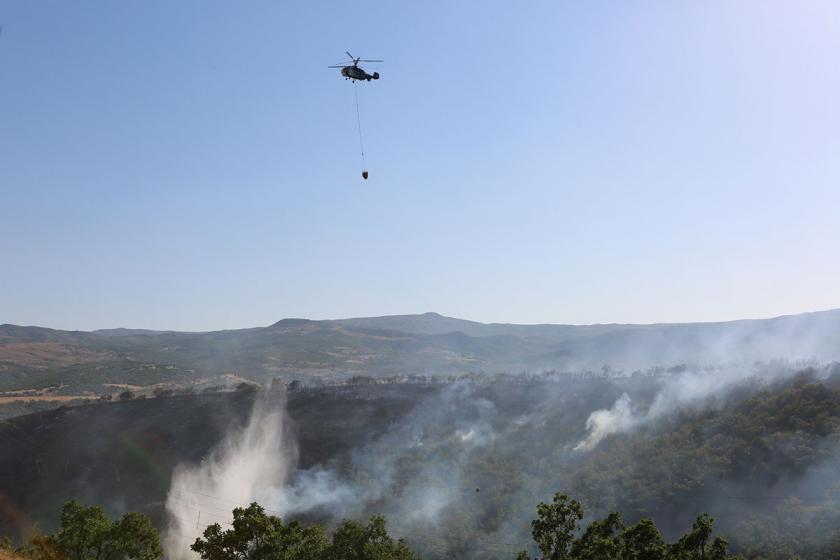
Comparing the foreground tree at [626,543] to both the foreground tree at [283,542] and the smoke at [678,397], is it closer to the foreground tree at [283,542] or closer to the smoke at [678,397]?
the foreground tree at [283,542]

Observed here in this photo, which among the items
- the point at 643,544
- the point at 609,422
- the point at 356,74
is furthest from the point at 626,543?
the point at 609,422

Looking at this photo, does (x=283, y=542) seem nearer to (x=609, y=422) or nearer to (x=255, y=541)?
(x=255, y=541)

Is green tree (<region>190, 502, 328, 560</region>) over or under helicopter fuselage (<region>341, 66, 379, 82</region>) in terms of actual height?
under

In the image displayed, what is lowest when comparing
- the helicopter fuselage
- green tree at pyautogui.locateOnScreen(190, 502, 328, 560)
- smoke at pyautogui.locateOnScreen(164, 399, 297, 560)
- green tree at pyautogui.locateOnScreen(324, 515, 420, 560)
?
smoke at pyautogui.locateOnScreen(164, 399, 297, 560)

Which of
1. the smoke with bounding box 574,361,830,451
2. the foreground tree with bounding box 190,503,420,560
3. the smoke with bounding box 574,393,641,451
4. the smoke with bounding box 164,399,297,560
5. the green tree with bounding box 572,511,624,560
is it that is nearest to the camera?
the green tree with bounding box 572,511,624,560

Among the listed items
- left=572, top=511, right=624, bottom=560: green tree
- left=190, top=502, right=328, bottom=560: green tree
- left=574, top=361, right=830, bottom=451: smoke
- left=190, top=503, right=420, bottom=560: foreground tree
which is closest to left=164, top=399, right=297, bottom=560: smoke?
left=190, top=503, right=420, bottom=560: foreground tree

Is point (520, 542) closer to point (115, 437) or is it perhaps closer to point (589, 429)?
point (589, 429)

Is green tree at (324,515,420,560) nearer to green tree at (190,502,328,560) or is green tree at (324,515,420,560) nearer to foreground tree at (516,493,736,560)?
green tree at (190,502,328,560)
